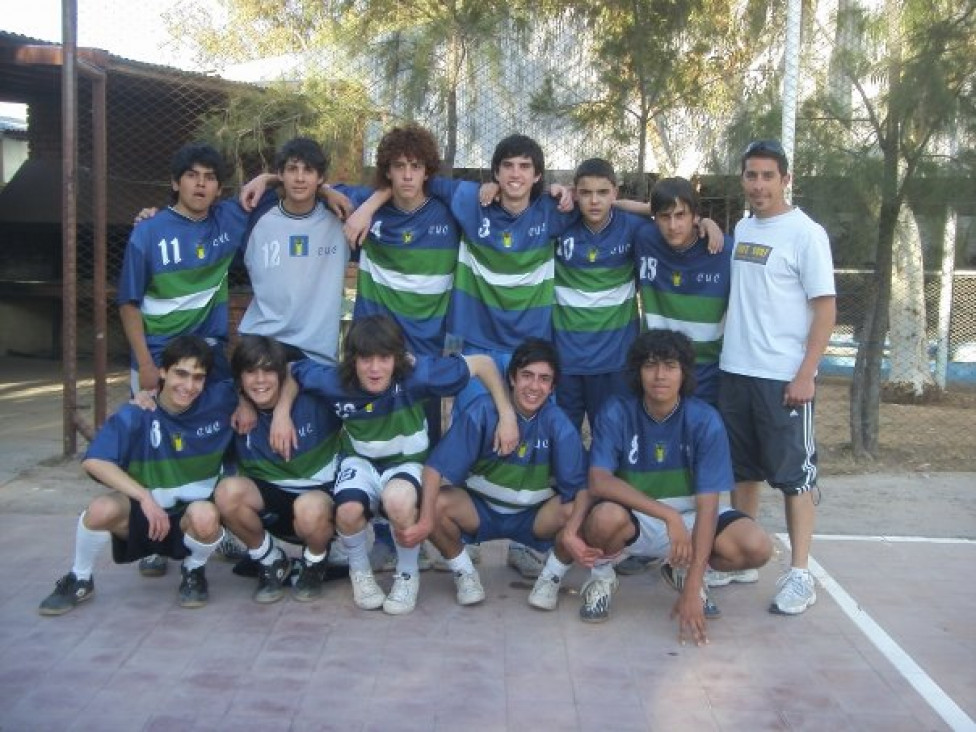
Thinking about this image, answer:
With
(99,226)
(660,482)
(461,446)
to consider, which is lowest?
(660,482)

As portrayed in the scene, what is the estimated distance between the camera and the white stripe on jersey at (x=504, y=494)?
451 centimetres

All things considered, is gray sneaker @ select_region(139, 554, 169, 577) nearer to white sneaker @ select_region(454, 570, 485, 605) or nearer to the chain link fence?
white sneaker @ select_region(454, 570, 485, 605)

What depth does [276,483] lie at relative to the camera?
4.55m

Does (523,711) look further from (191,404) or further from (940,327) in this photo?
(940,327)

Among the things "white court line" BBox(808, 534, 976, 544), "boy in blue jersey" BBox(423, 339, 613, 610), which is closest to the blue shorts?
"boy in blue jersey" BBox(423, 339, 613, 610)

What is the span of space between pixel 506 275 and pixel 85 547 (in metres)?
2.01

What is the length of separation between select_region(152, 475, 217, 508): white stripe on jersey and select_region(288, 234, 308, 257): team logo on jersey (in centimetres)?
103

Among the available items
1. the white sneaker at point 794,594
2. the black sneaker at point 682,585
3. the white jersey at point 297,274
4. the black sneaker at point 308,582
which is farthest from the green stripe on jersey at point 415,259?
the white sneaker at point 794,594

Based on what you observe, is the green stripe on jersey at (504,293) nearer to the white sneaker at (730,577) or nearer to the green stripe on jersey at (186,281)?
the green stripe on jersey at (186,281)

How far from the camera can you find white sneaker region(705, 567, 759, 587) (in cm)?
479

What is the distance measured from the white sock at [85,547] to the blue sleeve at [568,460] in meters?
1.79

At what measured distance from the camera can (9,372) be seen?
11.6 m

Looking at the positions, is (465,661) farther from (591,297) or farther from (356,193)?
(356,193)

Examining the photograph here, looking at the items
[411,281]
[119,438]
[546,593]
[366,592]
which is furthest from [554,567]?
[119,438]
